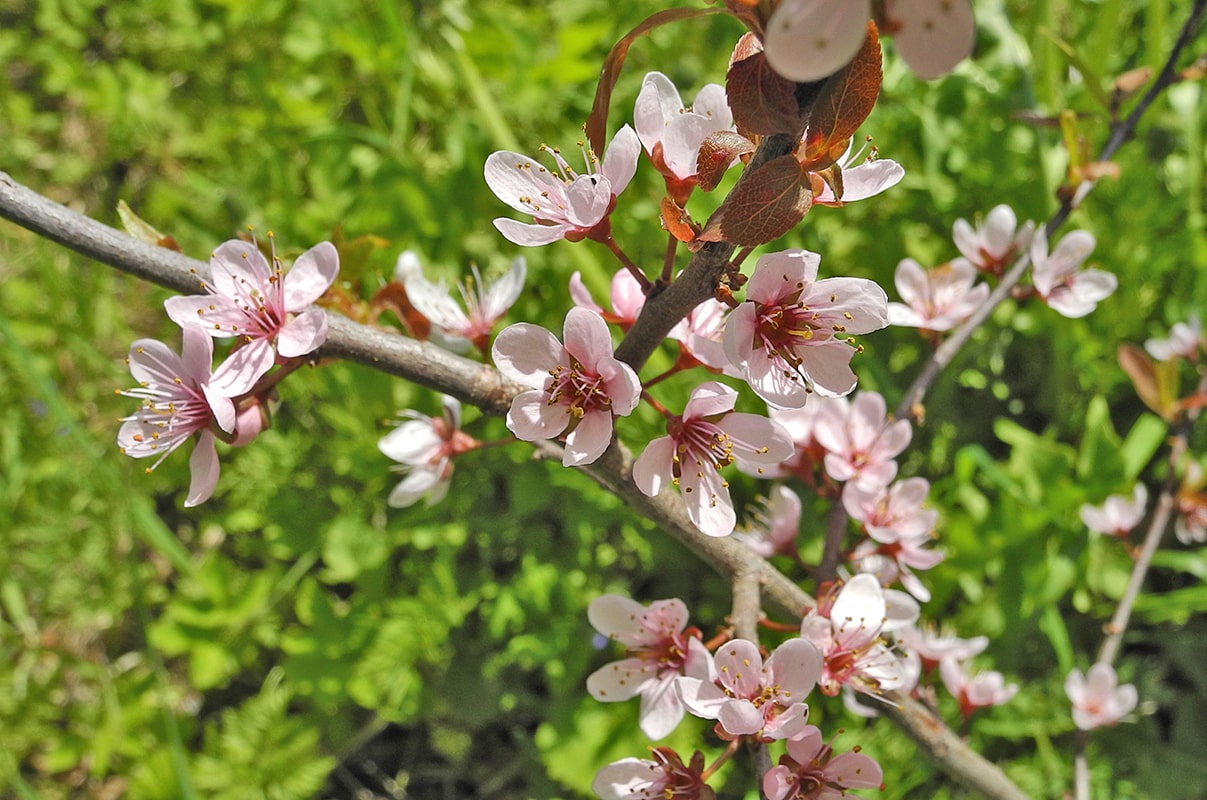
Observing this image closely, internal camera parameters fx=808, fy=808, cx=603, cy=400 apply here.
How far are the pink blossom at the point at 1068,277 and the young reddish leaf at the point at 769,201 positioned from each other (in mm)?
798

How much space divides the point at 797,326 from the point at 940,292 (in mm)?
661

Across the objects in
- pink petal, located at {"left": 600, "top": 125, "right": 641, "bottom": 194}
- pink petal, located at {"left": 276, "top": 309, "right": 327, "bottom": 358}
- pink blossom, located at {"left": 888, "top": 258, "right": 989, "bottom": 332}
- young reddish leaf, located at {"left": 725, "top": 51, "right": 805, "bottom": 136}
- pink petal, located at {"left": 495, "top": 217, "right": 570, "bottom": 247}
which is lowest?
pink blossom, located at {"left": 888, "top": 258, "right": 989, "bottom": 332}

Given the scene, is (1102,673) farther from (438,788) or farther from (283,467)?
(283,467)

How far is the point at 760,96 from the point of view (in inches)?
25.2

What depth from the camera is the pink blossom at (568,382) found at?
76 cm

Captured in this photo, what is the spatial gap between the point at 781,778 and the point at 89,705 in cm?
222

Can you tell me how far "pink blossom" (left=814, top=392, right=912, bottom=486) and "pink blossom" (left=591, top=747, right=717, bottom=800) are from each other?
49 cm

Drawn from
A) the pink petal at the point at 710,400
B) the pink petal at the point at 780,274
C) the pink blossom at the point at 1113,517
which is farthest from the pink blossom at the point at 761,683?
the pink blossom at the point at 1113,517

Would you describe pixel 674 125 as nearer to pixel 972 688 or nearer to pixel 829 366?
pixel 829 366

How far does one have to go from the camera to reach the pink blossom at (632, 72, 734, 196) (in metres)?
0.79

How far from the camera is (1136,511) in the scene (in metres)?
1.65

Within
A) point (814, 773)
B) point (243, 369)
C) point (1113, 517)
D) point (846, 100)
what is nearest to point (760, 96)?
point (846, 100)

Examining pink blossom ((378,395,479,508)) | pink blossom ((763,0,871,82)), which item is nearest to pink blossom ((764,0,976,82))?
pink blossom ((763,0,871,82))

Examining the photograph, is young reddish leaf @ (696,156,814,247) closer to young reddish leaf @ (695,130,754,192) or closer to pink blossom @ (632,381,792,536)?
young reddish leaf @ (695,130,754,192)
